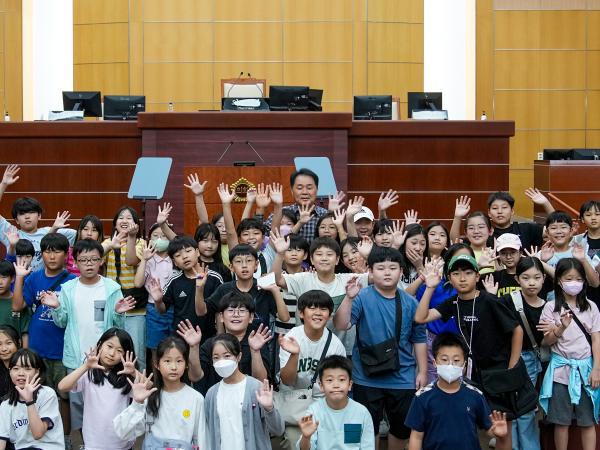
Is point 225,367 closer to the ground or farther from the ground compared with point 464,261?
closer to the ground

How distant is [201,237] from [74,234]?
1.35 m

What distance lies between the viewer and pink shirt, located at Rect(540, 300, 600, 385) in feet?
17.7

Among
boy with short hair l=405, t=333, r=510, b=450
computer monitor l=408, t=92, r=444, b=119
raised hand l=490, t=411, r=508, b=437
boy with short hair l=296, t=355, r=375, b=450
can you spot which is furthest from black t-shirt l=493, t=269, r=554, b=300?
computer monitor l=408, t=92, r=444, b=119

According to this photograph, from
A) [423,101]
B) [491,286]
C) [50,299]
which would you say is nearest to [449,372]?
[491,286]

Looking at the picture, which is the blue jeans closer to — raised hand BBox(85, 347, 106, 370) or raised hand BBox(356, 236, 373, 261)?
raised hand BBox(356, 236, 373, 261)

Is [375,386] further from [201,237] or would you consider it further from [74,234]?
[74,234]

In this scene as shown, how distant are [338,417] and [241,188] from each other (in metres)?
4.49

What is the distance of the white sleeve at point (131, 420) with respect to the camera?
4.70m

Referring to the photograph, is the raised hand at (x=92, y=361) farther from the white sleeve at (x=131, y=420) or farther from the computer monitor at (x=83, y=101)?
the computer monitor at (x=83, y=101)

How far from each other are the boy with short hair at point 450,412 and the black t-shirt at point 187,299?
4.75 ft

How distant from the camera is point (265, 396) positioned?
14.7ft

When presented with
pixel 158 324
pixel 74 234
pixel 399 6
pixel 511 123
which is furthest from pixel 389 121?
pixel 399 6

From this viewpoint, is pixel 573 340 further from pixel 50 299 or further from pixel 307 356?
pixel 50 299

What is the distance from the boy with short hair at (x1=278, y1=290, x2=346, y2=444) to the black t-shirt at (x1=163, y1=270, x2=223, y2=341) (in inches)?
24.9
